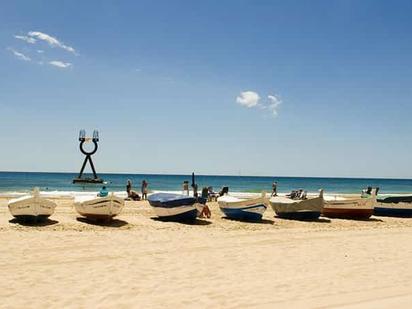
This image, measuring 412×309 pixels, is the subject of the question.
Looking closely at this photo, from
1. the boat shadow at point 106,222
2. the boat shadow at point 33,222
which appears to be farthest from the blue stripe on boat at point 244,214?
the boat shadow at point 33,222

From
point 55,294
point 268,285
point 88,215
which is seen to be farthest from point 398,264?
point 88,215

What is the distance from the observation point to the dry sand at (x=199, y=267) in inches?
309

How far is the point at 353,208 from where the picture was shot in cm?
2353

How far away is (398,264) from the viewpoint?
11164 millimetres

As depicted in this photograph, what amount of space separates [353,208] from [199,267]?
15.5 metres

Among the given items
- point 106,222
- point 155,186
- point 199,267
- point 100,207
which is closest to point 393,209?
point 106,222

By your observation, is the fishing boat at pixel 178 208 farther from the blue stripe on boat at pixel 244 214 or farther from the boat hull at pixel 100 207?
the boat hull at pixel 100 207

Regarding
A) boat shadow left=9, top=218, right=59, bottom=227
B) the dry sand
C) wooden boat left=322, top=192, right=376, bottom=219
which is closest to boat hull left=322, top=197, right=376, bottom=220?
wooden boat left=322, top=192, right=376, bottom=219

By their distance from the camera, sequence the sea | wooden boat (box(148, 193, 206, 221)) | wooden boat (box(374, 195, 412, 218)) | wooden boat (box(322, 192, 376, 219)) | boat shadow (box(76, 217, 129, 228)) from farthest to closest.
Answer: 1. the sea
2. wooden boat (box(374, 195, 412, 218))
3. wooden boat (box(322, 192, 376, 219))
4. wooden boat (box(148, 193, 206, 221))
5. boat shadow (box(76, 217, 129, 228))

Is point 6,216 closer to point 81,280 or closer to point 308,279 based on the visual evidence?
point 81,280

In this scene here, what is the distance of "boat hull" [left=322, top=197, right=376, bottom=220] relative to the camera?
23.5m

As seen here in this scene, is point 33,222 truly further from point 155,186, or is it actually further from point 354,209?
point 155,186

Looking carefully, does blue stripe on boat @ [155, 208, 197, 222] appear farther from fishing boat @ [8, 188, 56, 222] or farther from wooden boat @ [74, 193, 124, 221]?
fishing boat @ [8, 188, 56, 222]

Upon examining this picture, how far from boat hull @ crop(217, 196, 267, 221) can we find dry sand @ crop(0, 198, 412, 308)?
2.76m
